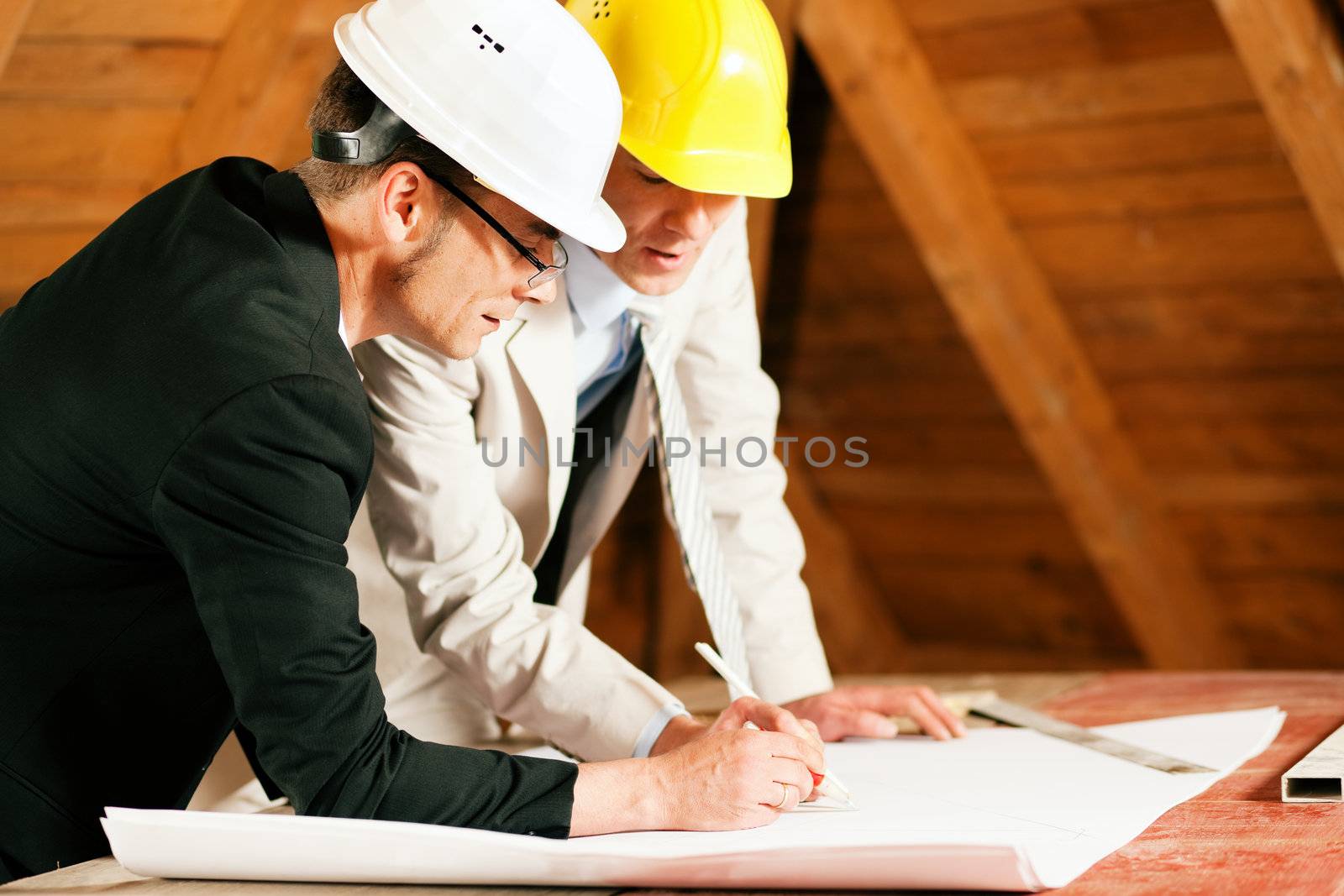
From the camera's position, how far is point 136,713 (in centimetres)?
110

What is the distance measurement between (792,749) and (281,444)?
499mm

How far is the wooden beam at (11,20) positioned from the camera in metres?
1.88

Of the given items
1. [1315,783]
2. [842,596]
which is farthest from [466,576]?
[842,596]

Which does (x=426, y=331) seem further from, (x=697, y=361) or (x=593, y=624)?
(x=593, y=624)

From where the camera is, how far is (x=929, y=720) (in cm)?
154

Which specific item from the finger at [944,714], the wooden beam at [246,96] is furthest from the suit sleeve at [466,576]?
the wooden beam at [246,96]

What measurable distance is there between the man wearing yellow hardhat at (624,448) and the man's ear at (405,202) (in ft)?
1.07

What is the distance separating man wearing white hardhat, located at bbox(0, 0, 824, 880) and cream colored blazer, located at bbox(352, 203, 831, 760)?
266 mm

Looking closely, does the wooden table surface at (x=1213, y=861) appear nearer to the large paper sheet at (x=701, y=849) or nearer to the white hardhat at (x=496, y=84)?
the large paper sheet at (x=701, y=849)

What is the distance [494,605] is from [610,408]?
0.50 metres

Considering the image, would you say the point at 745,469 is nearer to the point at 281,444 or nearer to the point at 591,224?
the point at 591,224

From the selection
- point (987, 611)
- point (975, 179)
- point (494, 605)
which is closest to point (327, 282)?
point (494, 605)

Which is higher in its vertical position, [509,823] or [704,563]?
[509,823]

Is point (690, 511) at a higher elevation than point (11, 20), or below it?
below
